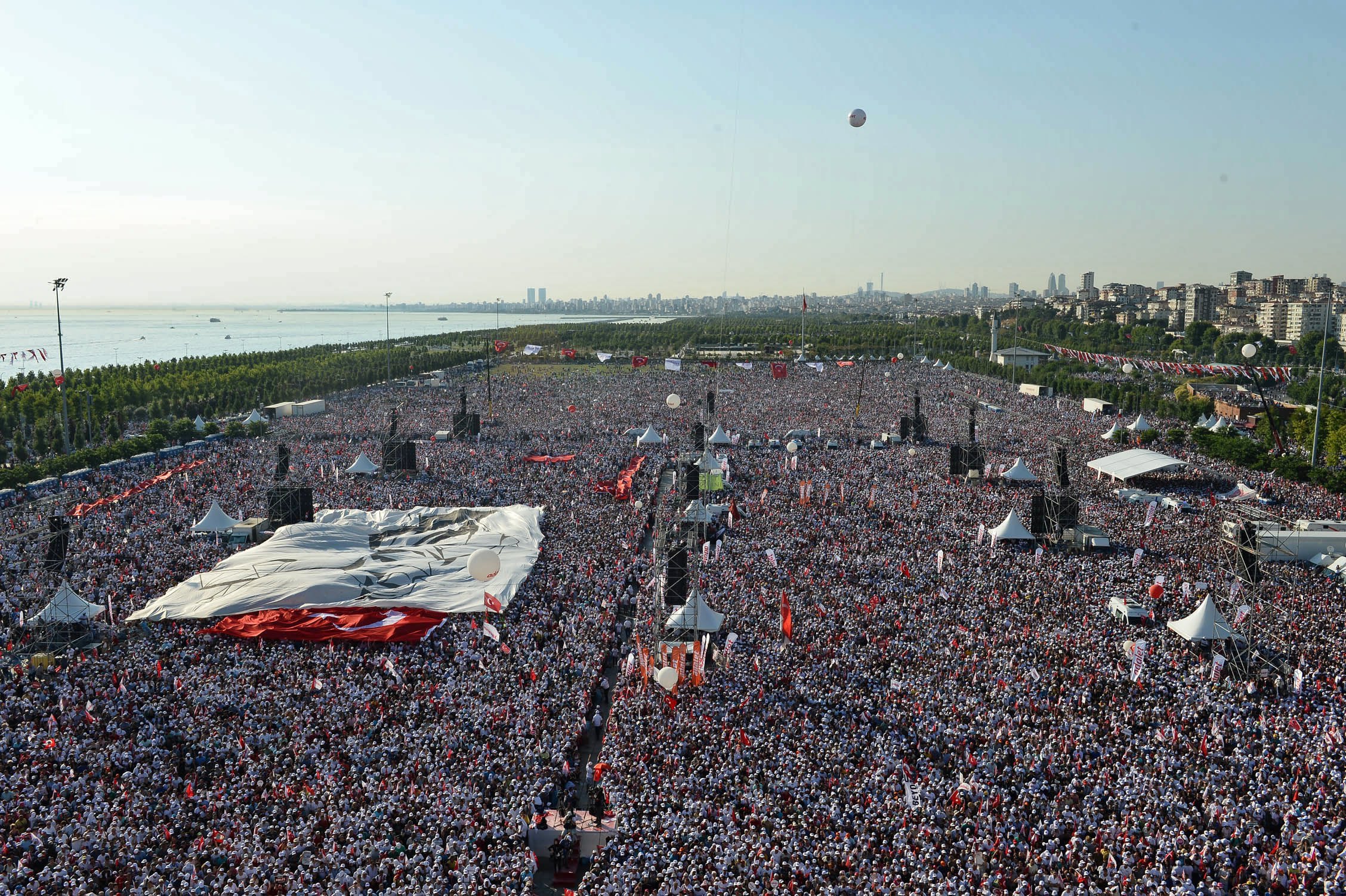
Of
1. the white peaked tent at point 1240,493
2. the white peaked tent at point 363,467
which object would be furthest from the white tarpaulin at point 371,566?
the white peaked tent at point 1240,493

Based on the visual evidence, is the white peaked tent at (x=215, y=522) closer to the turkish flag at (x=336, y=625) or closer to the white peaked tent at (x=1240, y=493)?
the turkish flag at (x=336, y=625)

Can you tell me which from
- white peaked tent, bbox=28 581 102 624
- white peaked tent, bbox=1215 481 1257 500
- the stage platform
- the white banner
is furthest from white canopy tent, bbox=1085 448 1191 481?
white peaked tent, bbox=28 581 102 624

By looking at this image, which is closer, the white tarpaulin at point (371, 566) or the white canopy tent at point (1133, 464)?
the white tarpaulin at point (371, 566)

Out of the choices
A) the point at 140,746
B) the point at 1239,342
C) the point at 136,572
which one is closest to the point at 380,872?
the point at 140,746

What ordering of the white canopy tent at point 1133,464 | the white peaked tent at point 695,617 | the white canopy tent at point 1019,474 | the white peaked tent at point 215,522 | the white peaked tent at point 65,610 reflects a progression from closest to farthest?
the white peaked tent at point 695,617 < the white peaked tent at point 65,610 < the white peaked tent at point 215,522 < the white canopy tent at point 1133,464 < the white canopy tent at point 1019,474

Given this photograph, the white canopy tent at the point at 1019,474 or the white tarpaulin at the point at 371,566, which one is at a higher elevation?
the white canopy tent at the point at 1019,474

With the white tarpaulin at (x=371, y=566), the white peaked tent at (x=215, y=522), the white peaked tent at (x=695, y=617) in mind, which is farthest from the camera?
the white peaked tent at (x=215, y=522)

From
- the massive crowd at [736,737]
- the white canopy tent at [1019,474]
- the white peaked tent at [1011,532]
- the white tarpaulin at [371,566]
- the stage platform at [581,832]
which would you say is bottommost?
the stage platform at [581,832]
